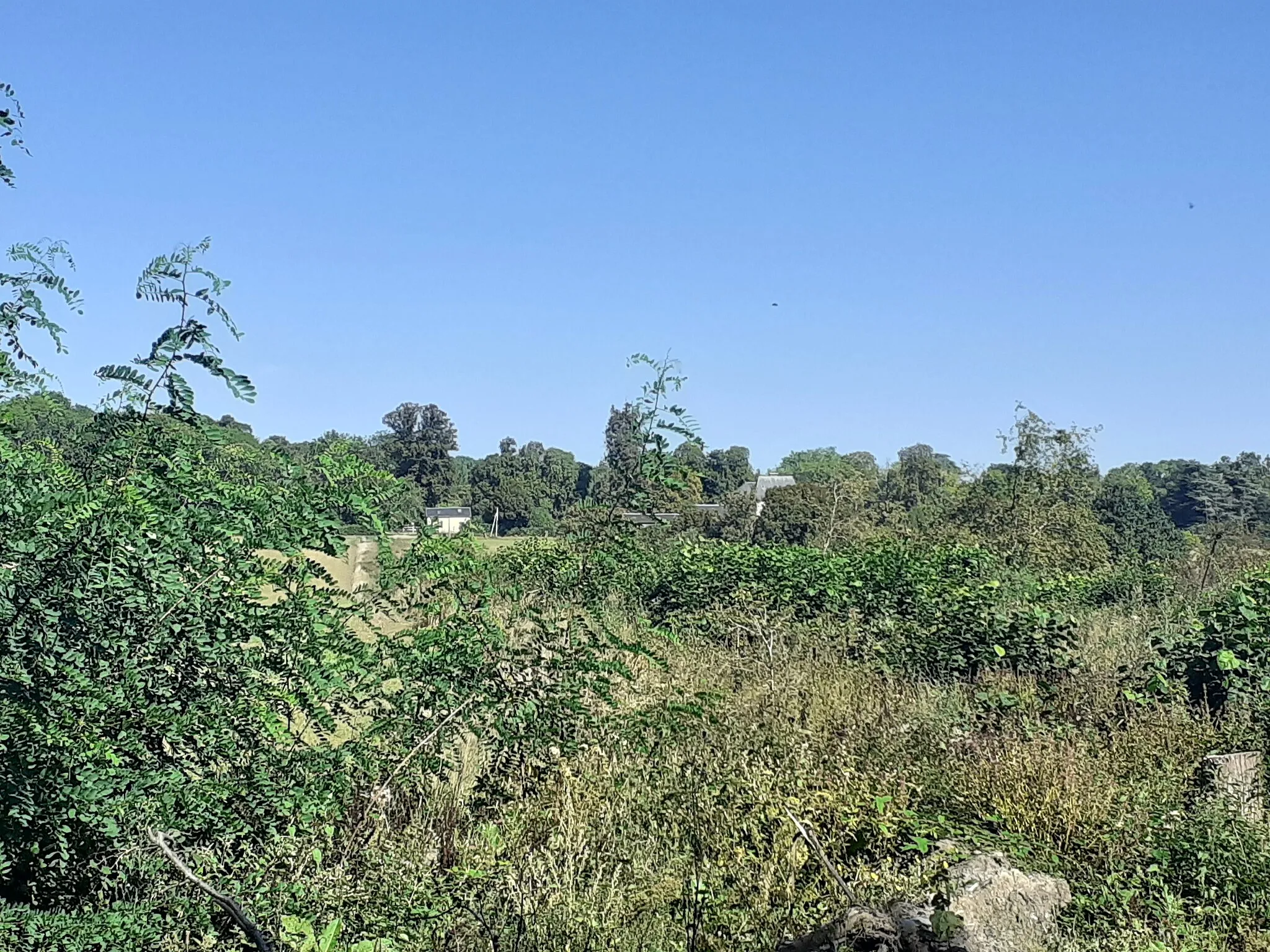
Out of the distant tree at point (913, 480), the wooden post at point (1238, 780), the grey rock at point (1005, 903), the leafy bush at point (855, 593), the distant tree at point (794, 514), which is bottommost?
the grey rock at point (1005, 903)

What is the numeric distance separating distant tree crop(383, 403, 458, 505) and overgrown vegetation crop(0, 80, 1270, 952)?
106 feet

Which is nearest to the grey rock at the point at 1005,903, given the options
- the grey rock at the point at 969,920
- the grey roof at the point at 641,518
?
the grey rock at the point at 969,920

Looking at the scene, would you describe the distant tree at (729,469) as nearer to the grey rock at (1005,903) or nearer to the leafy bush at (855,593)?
the leafy bush at (855,593)

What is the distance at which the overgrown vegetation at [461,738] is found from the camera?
13.0 feet

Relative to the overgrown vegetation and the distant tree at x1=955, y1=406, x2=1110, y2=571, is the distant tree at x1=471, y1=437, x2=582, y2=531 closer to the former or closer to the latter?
the distant tree at x1=955, y1=406, x2=1110, y2=571

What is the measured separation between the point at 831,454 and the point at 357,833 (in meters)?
102

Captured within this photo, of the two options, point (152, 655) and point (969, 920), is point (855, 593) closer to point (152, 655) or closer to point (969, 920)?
point (969, 920)

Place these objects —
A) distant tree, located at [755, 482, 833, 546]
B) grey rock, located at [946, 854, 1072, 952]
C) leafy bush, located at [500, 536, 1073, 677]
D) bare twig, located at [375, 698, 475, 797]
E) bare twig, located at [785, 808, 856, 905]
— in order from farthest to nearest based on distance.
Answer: distant tree, located at [755, 482, 833, 546], leafy bush, located at [500, 536, 1073, 677], bare twig, located at [375, 698, 475, 797], bare twig, located at [785, 808, 856, 905], grey rock, located at [946, 854, 1072, 952]

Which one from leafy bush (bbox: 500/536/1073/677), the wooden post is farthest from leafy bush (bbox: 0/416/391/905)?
the wooden post

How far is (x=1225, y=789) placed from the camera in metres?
6.17

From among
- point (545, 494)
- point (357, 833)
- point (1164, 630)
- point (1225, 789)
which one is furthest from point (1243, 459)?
point (357, 833)

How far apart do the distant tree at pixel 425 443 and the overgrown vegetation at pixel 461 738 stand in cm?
3241

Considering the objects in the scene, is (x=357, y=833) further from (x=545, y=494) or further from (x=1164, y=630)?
(x=545, y=494)

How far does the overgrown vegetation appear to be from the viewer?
3971 mm
